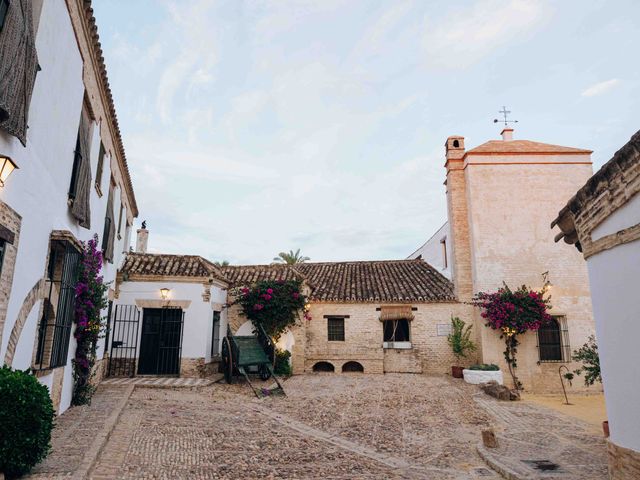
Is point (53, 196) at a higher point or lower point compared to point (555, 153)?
lower

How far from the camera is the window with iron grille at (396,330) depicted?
16344 millimetres

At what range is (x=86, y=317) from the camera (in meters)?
8.30

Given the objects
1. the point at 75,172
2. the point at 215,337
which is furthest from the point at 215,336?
the point at 75,172

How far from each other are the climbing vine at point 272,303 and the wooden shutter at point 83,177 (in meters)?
7.40

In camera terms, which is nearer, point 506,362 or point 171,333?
point 171,333

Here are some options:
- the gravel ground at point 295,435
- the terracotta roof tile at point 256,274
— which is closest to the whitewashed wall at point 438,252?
the terracotta roof tile at point 256,274

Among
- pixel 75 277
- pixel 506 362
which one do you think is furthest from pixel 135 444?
pixel 506 362

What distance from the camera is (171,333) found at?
12.7m

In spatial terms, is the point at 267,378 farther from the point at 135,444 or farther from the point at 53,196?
the point at 53,196

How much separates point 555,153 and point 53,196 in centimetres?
1623

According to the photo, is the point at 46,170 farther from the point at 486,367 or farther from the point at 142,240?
the point at 486,367

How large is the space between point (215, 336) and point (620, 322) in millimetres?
12162

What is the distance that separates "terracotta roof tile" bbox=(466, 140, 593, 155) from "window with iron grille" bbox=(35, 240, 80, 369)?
46.0ft

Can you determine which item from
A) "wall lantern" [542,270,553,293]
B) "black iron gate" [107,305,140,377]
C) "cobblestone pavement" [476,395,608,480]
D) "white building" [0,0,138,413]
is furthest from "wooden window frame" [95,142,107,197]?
"wall lantern" [542,270,553,293]
